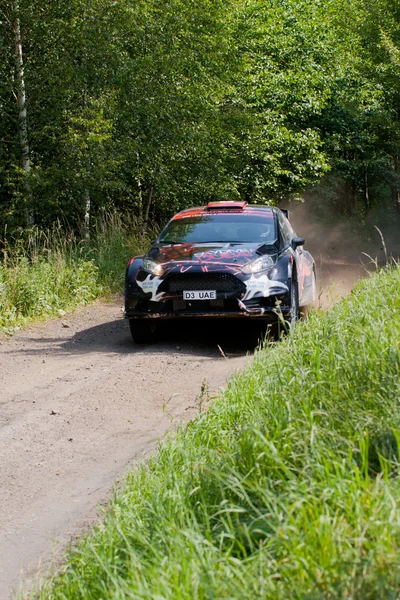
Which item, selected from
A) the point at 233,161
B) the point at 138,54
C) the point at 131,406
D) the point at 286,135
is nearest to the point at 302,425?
the point at 131,406

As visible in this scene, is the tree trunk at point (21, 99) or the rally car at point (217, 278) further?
the tree trunk at point (21, 99)

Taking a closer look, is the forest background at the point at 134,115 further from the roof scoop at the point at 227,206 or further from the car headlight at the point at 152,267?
the car headlight at the point at 152,267

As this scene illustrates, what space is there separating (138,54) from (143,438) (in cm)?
1502

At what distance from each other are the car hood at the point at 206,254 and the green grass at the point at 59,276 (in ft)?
8.66

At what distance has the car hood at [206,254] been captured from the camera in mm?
9711

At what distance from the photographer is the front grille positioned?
9.52 meters

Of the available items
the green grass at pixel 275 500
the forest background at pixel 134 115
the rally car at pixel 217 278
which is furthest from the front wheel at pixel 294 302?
the forest background at pixel 134 115

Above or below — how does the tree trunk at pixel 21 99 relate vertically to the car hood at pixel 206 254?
above

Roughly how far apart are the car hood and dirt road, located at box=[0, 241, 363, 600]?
990 mm

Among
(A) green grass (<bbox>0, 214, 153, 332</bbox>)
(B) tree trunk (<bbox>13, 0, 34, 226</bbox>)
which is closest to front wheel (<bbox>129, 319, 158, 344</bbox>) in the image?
(A) green grass (<bbox>0, 214, 153, 332</bbox>)

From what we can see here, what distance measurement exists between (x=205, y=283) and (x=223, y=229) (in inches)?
55.9

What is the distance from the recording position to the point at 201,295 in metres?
9.55

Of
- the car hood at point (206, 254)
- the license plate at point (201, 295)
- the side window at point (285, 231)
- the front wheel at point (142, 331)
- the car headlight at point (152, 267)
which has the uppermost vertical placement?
the side window at point (285, 231)

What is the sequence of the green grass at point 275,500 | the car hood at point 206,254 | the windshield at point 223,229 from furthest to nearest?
the windshield at point 223,229 < the car hood at point 206,254 < the green grass at point 275,500
